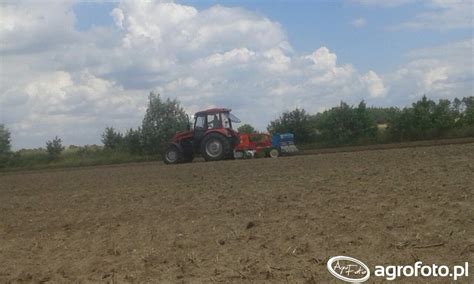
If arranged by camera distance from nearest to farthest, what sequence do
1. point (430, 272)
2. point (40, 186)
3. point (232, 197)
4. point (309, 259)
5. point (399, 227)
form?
point (430, 272)
point (309, 259)
point (399, 227)
point (232, 197)
point (40, 186)

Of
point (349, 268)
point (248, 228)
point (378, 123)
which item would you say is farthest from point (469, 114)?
point (349, 268)

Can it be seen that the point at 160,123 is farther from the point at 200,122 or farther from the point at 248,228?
the point at 248,228

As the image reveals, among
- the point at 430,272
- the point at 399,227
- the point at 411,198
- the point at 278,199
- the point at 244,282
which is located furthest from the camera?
the point at 278,199

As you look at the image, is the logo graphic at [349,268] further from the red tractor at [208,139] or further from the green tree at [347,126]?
the green tree at [347,126]

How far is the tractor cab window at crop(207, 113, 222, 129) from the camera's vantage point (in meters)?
28.3

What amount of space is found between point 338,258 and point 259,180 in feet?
31.0

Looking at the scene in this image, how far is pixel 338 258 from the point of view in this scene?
275 inches

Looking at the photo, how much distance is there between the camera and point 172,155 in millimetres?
29172

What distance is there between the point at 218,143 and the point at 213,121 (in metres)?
1.09

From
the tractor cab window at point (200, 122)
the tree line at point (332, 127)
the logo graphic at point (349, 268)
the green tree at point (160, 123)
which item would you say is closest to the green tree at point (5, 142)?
the tree line at point (332, 127)

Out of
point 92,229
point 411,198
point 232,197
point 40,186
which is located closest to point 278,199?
point 232,197

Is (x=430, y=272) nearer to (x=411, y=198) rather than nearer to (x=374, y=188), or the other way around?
(x=411, y=198)

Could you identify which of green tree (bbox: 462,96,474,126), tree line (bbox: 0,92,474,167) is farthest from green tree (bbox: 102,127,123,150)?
green tree (bbox: 462,96,474,126)

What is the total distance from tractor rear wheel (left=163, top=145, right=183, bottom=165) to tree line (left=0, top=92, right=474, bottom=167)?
10771 millimetres
